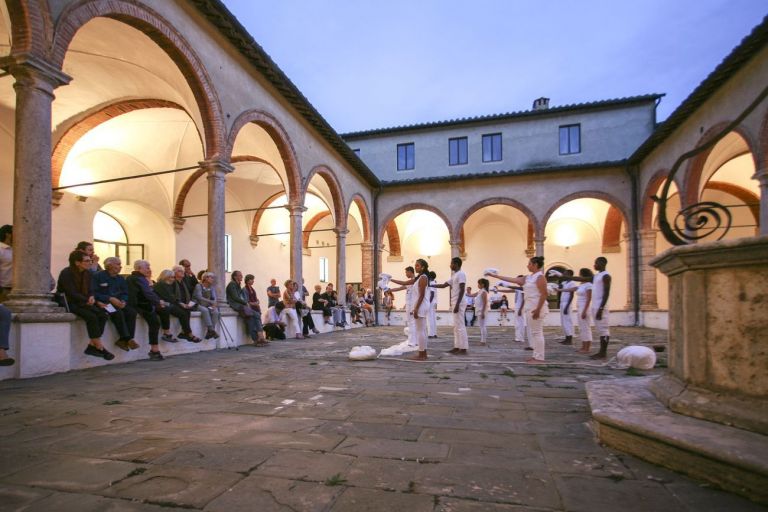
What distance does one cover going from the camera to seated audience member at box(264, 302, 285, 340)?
1168cm

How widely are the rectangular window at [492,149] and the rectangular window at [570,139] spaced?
2829 millimetres

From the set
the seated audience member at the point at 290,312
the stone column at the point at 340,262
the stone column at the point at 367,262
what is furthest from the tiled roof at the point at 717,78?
the seated audience member at the point at 290,312

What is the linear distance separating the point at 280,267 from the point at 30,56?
18212mm

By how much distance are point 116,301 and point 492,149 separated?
62.2 feet

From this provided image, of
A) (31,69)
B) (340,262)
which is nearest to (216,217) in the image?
(31,69)

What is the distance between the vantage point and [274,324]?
1173 centimetres

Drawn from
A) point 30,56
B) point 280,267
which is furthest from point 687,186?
point 280,267

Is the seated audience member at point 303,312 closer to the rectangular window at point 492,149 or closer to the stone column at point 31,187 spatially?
the stone column at point 31,187

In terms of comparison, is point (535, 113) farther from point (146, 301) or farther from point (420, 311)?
point (146, 301)

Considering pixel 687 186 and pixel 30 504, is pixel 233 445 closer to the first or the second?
pixel 30 504

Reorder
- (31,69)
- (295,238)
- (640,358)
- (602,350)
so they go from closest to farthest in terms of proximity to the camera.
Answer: (31,69), (640,358), (602,350), (295,238)

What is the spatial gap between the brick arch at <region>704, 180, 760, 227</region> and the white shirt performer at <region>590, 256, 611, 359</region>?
1480cm

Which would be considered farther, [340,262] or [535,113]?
[535,113]

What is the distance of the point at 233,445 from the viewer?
2.97 metres
